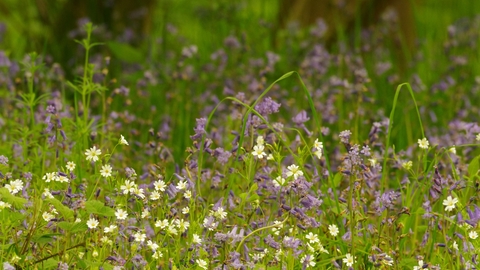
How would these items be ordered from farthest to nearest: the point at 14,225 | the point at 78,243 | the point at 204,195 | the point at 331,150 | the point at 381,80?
the point at 381,80, the point at 331,150, the point at 204,195, the point at 78,243, the point at 14,225

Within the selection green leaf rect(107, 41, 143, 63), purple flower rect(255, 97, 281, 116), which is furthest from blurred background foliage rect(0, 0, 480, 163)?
purple flower rect(255, 97, 281, 116)

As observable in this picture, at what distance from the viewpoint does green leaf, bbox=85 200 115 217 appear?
260 cm

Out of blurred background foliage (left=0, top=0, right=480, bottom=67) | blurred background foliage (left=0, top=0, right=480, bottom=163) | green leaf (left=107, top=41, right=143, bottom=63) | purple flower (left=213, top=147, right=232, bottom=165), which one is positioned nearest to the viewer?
purple flower (left=213, top=147, right=232, bottom=165)

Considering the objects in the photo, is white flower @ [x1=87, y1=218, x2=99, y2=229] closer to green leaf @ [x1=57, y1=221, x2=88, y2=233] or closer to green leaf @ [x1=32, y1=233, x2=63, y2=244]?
green leaf @ [x1=57, y1=221, x2=88, y2=233]

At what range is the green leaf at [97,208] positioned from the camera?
102 inches

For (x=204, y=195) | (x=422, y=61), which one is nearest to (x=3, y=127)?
(x=204, y=195)

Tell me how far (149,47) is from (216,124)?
1208 millimetres

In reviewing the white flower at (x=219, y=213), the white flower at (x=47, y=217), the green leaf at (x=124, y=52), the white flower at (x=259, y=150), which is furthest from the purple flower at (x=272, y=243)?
the green leaf at (x=124, y=52)

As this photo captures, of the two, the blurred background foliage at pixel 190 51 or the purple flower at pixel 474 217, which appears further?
the blurred background foliage at pixel 190 51

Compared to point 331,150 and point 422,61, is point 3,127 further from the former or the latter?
point 422,61

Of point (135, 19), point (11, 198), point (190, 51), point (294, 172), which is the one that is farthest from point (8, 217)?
point (135, 19)

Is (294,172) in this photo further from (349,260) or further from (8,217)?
(8,217)

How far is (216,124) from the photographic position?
17.9 ft

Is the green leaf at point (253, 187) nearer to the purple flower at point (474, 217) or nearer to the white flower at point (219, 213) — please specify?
the white flower at point (219, 213)
